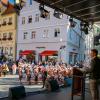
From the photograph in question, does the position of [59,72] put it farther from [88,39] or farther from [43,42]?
[88,39]

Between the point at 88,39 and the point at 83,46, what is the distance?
3.72 metres

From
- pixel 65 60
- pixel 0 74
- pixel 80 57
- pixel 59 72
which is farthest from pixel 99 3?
pixel 80 57

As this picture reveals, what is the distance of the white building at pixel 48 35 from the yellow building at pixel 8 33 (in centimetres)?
118

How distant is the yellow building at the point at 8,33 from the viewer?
46188mm

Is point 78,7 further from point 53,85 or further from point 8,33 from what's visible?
point 8,33

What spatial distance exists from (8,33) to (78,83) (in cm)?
3823

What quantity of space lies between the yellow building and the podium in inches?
1382

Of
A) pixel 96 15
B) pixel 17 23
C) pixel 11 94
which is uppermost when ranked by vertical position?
pixel 17 23

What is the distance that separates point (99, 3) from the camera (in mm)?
12359

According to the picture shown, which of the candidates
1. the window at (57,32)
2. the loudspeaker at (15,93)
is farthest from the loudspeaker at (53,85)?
the window at (57,32)

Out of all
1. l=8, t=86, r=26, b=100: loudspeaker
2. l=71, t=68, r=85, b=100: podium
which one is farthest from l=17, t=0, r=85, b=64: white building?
l=71, t=68, r=85, b=100: podium

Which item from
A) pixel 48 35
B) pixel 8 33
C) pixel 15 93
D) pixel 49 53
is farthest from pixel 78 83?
pixel 8 33

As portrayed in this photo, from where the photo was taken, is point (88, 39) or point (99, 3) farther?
point (88, 39)

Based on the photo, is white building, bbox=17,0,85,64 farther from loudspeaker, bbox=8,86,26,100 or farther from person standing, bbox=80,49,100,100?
person standing, bbox=80,49,100,100
